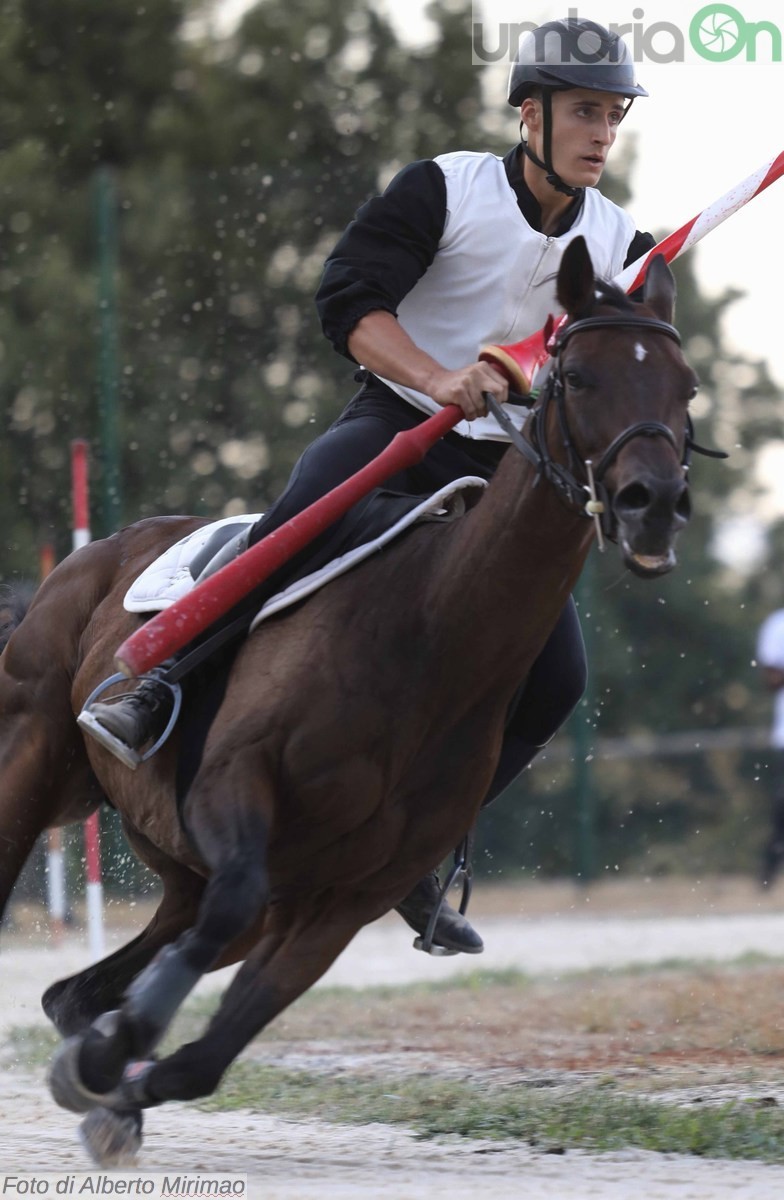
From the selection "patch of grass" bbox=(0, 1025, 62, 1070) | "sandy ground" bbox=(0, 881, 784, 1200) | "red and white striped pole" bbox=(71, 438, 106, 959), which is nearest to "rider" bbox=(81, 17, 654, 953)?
"sandy ground" bbox=(0, 881, 784, 1200)

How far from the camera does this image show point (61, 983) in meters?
5.65

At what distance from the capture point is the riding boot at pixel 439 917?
19.0 ft

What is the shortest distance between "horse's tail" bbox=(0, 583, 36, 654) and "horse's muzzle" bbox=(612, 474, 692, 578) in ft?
9.27

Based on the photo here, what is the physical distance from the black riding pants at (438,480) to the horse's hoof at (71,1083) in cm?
132

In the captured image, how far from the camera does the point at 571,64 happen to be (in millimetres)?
4758

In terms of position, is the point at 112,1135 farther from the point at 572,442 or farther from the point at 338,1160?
the point at 572,442

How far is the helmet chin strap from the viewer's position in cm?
483

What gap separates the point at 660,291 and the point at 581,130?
71cm

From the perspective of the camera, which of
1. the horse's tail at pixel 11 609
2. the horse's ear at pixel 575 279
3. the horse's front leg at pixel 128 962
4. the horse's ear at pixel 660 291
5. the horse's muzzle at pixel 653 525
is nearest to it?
the horse's muzzle at pixel 653 525

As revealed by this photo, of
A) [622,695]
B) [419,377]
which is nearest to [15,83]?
[622,695]

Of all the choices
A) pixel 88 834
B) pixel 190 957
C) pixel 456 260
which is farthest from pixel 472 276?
pixel 88 834

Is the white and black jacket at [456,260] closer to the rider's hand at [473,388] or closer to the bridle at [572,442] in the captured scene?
the rider's hand at [473,388]

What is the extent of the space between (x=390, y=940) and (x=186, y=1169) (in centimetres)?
793

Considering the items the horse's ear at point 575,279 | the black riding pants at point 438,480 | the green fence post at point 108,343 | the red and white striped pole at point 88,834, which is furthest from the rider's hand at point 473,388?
the green fence post at point 108,343
